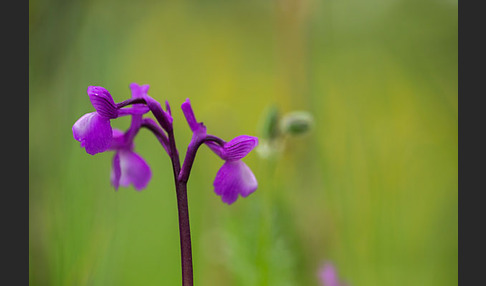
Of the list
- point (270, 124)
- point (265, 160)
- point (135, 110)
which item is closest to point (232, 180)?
point (135, 110)

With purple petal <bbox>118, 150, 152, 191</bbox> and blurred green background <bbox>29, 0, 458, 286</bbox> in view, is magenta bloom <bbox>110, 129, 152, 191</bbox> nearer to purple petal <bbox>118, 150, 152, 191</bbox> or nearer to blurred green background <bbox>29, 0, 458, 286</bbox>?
purple petal <bbox>118, 150, 152, 191</bbox>

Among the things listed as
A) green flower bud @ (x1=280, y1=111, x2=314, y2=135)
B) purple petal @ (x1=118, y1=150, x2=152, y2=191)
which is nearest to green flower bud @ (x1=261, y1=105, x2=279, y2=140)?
green flower bud @ (x1=280, y1=111, x2=314, y2=135)

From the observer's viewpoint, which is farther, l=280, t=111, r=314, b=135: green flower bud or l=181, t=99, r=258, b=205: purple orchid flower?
l=280, t=111, r=314, b=135: green flower bud

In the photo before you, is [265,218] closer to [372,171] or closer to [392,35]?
[372,171]

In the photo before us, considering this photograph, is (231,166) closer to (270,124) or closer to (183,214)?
(183,214)

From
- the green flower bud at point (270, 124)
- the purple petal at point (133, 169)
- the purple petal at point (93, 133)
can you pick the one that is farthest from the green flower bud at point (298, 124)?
the purple petal at point (93, 133)
